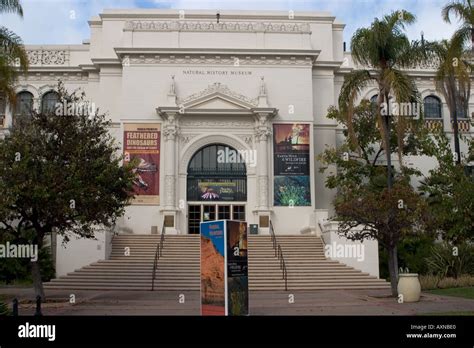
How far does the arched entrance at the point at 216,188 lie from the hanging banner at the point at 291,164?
85.6 inches

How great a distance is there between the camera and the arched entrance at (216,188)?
37.8 meters

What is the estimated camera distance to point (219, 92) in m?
38.2

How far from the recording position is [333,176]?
3728 cm

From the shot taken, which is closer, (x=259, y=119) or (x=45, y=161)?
(x=45, y=161)

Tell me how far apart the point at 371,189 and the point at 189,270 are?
12.0 m

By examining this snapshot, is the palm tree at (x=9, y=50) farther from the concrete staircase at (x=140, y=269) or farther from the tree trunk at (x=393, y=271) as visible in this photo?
the tree trunk at (x=393, y=271)

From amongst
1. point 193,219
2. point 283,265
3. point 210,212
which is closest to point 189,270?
point 283,265
